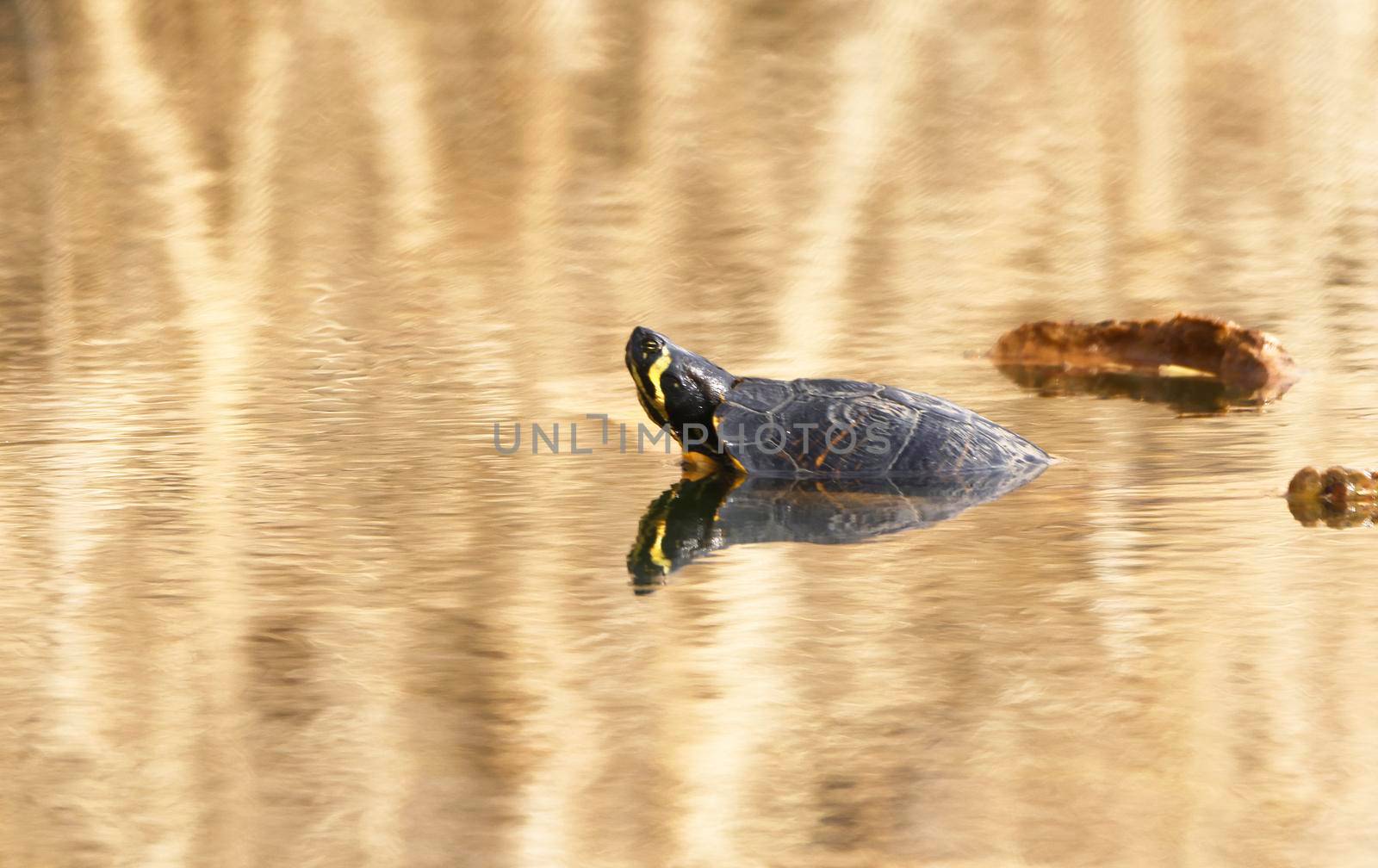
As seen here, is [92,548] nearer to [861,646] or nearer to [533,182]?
[861,646]

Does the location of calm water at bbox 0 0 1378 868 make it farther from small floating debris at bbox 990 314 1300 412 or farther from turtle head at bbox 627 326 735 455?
turtle head at bbox 627 326 735 455

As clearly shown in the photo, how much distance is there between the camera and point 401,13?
19.5 ft

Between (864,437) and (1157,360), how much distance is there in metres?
1.89

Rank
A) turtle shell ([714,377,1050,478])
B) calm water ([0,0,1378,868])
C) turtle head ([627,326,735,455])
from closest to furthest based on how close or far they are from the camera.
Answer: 1. calm water ([0,0,1378,868])
2. turtle shell ([714,377,1050,478])
3. turtle head ([627,326,735,455])

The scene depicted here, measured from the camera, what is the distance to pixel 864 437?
3303 mm

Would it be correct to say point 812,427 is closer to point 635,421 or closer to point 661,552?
point 635,421

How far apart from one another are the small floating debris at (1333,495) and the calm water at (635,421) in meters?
0.11

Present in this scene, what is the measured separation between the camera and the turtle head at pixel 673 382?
3494 millimetres

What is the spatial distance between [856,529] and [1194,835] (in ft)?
4.18

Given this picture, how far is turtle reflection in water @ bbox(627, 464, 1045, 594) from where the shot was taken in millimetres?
2641

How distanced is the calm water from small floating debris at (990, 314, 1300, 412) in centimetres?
17

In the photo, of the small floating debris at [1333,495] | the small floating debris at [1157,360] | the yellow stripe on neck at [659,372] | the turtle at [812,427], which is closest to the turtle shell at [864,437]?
→ the turtle at [812,427]

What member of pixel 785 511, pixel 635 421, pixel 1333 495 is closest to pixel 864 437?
pixel 785 511

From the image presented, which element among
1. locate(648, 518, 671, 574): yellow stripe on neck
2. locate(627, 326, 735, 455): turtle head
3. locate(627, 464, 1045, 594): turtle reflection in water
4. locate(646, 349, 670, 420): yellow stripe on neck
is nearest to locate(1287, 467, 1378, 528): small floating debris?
locate(627, 464, 1045, 594): turtle reflection in water
